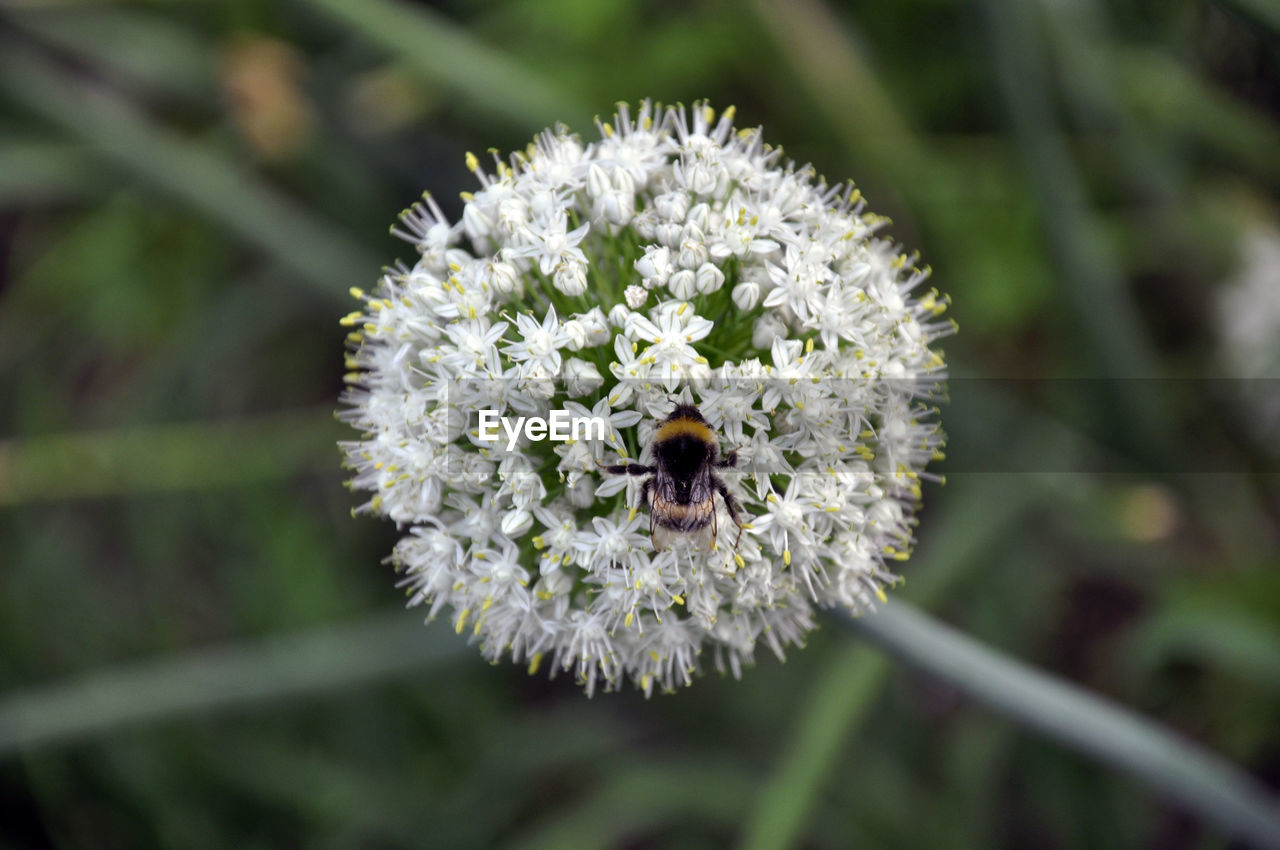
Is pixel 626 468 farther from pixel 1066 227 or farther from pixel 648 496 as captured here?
pixel 1066 227

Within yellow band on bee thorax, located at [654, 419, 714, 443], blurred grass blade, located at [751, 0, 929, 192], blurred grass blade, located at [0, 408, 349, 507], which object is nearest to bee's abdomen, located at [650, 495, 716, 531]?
yellow band on bee thorax, located at [654, 419, 714, 443]

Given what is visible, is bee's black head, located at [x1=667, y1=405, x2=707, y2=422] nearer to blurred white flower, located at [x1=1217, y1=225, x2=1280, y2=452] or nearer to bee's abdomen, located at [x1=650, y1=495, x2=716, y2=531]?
bee's abdomen, located at [x1=650, y1=495, x2=716, y2=531]

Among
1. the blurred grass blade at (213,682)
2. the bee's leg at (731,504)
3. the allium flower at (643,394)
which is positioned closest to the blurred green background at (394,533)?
the blurred grass blade at (213,682)

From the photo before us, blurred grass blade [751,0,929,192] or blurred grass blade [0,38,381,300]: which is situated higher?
blurred grass blade [751,0,929,192]

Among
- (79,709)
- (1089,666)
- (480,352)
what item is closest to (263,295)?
(79,709)

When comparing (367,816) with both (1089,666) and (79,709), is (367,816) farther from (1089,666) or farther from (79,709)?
(1089,666)

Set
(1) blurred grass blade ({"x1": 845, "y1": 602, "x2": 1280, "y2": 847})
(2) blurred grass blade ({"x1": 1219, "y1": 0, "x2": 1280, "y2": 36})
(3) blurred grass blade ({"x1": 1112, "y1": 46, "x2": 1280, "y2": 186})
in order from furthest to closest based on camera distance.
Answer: (3) blurred grass blade ({"x1": 1112, "y1": 46, "x2": 1280, "y2": 186}) → (2) blurred grass blade ({"x1": 1219, "y1": 0, "x2": 1280, "y2": 36}) → (1) blurred grass blade ({"x1": 845, "y1": 602, "x2": 1280, "y2": 847})

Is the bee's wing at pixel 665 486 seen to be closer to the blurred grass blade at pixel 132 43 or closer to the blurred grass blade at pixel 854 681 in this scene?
the blurred grass blade at pixel 854 681

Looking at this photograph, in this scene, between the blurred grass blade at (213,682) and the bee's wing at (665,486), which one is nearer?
the bee's wing at (665,486)
